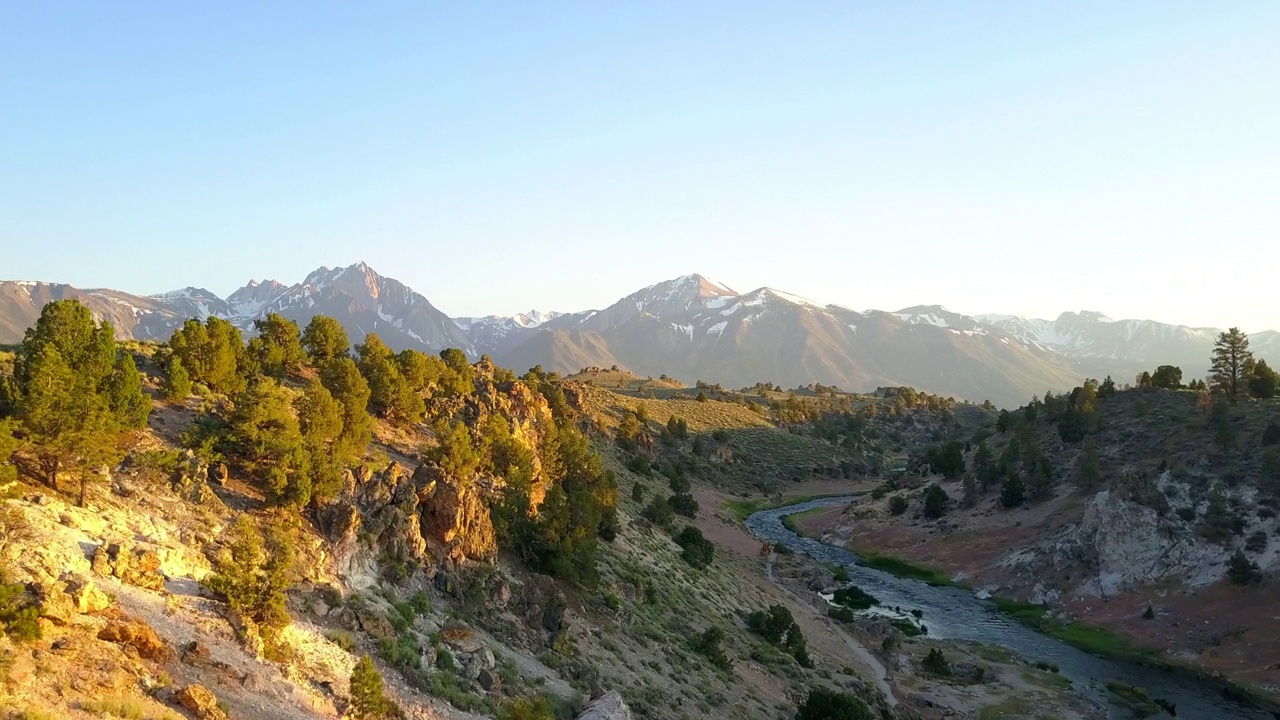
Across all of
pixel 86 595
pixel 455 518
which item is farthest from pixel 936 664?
pixel 86 595

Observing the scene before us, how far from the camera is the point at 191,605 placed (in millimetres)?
19609

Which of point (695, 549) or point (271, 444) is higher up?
point (271, 444)

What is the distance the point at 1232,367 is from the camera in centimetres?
8944

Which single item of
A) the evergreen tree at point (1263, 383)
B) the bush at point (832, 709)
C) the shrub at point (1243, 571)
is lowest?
the bush at point (832, 709)

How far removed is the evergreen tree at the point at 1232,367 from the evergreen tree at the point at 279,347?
105270 millimetres

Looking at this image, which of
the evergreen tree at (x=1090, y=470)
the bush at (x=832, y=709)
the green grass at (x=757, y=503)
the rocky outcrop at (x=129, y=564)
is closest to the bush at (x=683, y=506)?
the green grass at (x=757, y=503)

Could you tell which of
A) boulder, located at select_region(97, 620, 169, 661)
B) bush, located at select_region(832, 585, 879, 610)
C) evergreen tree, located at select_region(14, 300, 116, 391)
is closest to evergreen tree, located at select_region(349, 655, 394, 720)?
boulder, located at select_region(97, 620, 169, 661)

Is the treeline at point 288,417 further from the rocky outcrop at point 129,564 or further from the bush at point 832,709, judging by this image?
the bush at point 832,709

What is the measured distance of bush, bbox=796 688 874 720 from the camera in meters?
33.9

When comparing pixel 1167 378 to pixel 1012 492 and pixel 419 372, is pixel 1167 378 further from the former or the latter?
pixel 419 372

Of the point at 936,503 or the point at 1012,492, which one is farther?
the point at 936,503

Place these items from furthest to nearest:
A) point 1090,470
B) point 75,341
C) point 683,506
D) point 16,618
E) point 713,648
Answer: point 683,506
point 1090,470
point 713,648
point 75,341
point 16,618

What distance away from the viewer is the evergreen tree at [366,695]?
18812mm

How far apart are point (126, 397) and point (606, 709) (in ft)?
73.6
